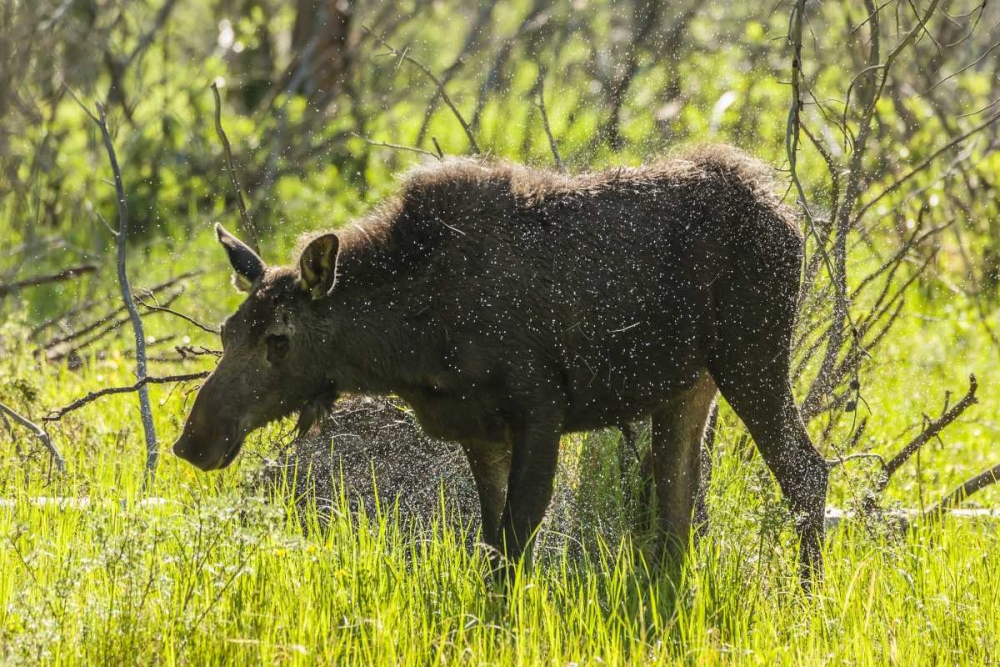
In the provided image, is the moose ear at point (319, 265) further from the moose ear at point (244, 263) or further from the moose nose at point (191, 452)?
the moose nose at point (191, 452)

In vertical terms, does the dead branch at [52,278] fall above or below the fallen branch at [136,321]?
above

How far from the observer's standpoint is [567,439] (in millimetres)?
6680

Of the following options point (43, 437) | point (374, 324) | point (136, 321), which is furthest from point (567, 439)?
point (43, 437)

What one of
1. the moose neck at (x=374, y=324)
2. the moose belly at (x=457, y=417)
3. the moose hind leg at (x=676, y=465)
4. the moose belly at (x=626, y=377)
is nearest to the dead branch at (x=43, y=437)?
the moose neck at (x=374, y=324)

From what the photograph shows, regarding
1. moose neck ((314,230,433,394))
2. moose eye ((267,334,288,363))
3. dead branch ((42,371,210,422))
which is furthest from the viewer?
dead branch ((42,371,210,422))

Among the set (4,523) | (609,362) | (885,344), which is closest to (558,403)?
(609,362)

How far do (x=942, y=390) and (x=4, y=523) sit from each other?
6.04m

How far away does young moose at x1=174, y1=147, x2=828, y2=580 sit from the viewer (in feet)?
18.1

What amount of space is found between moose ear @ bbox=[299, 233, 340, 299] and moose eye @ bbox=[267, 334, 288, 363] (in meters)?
0.22

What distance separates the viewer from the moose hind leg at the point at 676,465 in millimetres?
6301

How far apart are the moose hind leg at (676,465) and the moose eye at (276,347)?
1817 millimetres

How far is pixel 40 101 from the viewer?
1130cm

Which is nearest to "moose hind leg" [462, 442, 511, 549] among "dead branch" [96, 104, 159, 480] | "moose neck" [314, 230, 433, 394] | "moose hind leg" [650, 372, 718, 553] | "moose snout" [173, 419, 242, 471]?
"moose neck" [314, 230, 433, 394]

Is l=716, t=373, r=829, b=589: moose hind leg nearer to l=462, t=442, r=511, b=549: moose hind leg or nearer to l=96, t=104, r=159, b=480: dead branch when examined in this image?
l=462, t=442, r=511, b=549: moose hind leg
